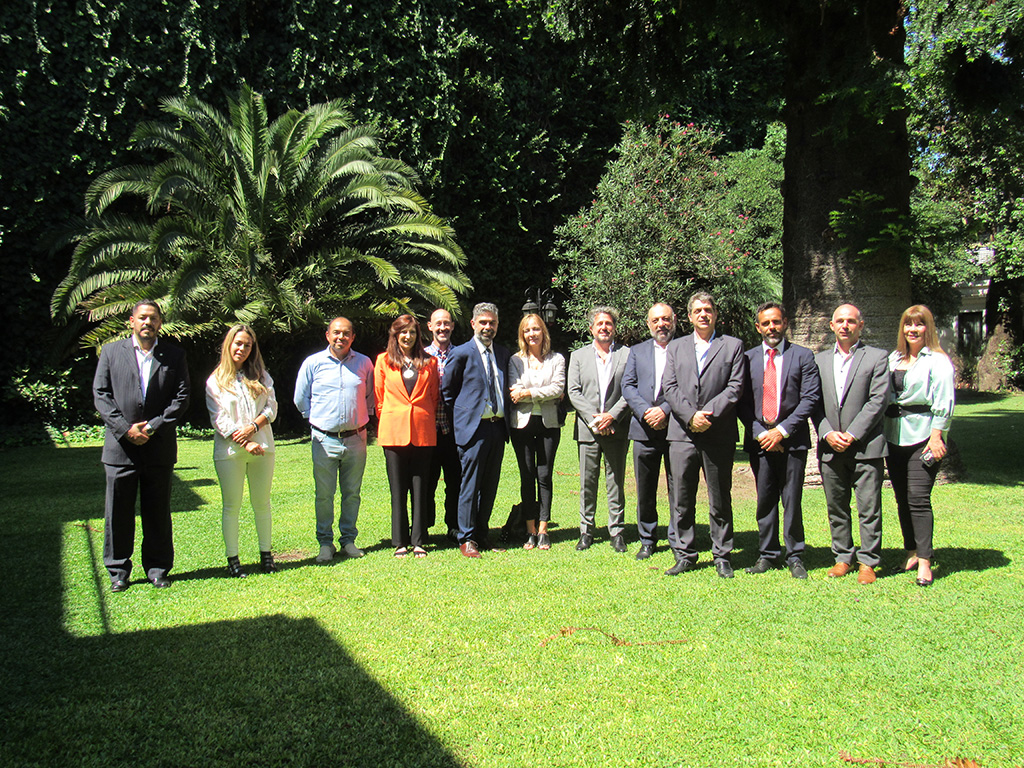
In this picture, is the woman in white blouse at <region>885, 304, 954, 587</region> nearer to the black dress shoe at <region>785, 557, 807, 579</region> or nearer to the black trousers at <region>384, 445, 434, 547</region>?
the black dress shoe at <region>785, 557, 807, 579</region>

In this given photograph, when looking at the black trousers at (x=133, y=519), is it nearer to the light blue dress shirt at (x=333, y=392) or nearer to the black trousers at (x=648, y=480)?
the light blue dress shirt at (x=333, y=392)

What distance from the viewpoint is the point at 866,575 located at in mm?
5461

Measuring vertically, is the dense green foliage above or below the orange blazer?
above

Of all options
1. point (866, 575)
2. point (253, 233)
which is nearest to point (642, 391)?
point (866, 575)

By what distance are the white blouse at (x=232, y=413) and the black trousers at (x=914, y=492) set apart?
4.65m

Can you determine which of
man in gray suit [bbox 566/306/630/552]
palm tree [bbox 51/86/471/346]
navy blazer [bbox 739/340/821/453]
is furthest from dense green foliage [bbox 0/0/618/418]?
navy blazer [bbox 739/340/821/453]

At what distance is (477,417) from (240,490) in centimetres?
196

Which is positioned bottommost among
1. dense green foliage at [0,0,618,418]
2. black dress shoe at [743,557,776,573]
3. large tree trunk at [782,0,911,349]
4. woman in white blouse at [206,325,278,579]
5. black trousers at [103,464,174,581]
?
black dress shoe at [743,557,776,573]

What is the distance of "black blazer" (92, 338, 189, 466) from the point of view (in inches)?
213

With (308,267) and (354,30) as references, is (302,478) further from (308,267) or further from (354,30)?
(354,30)

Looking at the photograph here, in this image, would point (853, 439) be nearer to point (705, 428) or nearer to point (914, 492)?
point (914, 492)

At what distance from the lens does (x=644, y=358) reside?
631 cm

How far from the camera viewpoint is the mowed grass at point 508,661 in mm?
3256

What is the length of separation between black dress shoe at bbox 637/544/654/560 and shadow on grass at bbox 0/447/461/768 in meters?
2.71
